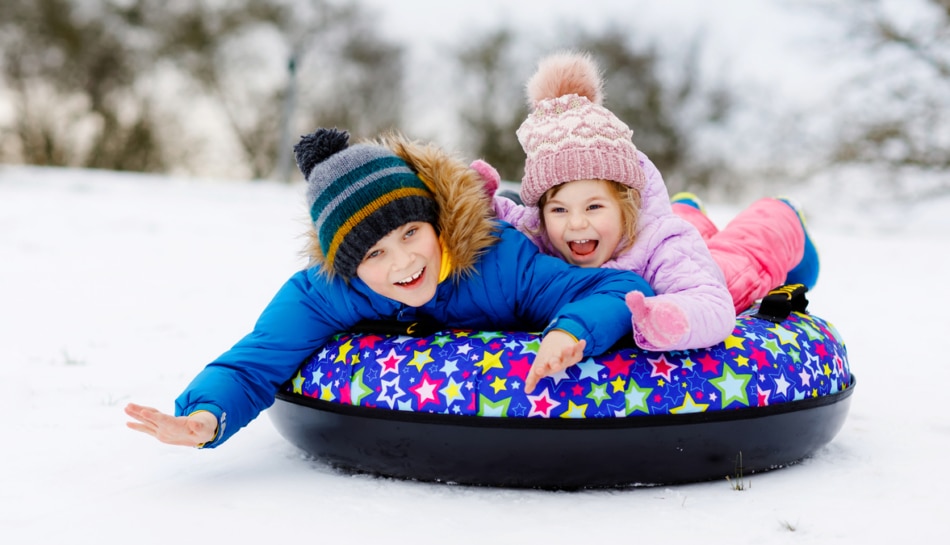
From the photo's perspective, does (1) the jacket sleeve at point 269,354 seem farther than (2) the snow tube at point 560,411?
Yes

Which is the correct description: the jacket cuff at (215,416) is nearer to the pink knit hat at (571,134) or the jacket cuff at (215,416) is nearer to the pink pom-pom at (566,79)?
the pink knit hat at (571,134)

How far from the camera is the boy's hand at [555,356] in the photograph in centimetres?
209

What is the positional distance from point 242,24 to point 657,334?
725 inches

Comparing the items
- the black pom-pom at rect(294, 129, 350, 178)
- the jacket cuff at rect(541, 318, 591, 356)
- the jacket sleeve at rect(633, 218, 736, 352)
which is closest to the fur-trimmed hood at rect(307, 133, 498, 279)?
the black pom-pom at rect(294, 129, 350, 178)

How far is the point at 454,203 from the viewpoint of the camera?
245cm

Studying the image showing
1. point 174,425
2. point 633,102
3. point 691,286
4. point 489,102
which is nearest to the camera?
point 174,425

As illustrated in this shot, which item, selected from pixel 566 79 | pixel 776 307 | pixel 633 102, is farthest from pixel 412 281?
pixel 633 102

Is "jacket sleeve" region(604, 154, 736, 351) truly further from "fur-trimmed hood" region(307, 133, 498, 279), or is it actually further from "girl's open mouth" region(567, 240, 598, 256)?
"fur-trimmed hood" region(307, 133, 498, 279)

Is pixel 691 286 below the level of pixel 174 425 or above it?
above

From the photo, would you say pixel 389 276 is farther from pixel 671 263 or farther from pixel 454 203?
pixel 671 263

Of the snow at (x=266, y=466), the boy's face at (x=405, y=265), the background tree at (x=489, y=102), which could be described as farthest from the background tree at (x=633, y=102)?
the boy's face at (x=405, y=265)

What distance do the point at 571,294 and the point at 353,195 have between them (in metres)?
0.67

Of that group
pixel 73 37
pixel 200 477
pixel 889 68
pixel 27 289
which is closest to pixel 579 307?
pixel 200 477

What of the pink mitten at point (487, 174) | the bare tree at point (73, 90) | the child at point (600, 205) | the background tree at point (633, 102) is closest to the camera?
the child at point (600, 205)
